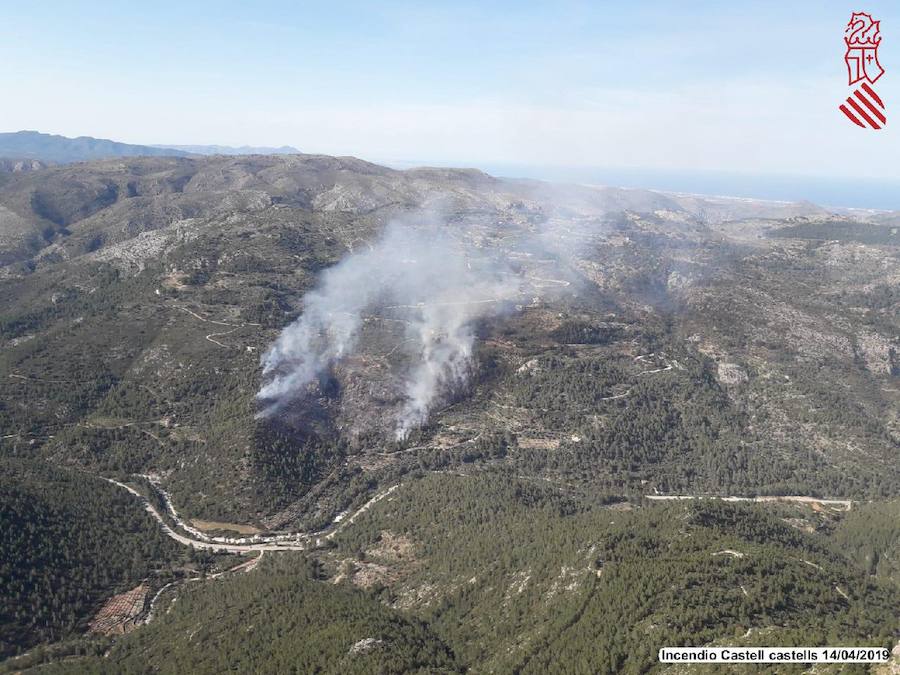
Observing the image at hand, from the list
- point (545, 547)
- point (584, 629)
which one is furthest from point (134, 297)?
point (584, 629)

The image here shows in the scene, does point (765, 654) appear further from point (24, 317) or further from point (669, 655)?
point (24, 317)

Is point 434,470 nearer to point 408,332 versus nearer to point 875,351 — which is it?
point 408,332

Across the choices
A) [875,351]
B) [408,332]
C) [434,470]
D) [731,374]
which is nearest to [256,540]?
[434,470]

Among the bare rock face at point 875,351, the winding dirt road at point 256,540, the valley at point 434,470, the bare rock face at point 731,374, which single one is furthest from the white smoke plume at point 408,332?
the bare rock face at point 875,351

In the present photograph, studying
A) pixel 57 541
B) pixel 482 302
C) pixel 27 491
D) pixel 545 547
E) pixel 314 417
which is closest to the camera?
pixel 545 547

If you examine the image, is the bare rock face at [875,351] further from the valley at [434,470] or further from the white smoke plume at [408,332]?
the white smoke plume at [408,332]

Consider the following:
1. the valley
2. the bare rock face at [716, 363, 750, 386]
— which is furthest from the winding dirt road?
the bare rock face at [716, 363, 750, 386]
